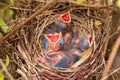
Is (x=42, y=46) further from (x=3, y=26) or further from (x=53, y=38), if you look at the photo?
(x=3, y=26)

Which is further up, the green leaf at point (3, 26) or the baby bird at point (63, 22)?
the green leaf at point (3, 26)

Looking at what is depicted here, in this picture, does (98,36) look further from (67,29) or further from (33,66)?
(33,66)

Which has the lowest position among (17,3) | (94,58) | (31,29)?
(94,58)

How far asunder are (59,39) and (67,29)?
0.08m

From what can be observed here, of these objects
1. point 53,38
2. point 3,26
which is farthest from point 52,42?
point 3,26

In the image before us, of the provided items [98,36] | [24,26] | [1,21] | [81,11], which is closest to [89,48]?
[98,36]

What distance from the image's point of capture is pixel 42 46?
5.77 ft

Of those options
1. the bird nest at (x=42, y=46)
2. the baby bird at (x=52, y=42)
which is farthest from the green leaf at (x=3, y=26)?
the baby bird at (x=52, y=42)

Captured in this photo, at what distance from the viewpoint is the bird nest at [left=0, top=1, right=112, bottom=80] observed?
1.60m

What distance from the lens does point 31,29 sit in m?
1.73

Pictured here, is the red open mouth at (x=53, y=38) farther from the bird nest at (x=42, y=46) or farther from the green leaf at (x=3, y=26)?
the green leaf at (x=3, y=26)

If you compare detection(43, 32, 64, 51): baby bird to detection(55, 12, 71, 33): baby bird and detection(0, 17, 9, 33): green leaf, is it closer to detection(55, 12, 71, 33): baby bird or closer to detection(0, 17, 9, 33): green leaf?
detection(55, 12, 71, 33): baby bird

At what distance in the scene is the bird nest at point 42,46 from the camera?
1596 millimetres

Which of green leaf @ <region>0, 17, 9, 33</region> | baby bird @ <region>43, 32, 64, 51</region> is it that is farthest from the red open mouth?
green leaf @ <region>0, 17, 9, 33</region>
